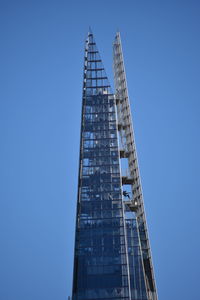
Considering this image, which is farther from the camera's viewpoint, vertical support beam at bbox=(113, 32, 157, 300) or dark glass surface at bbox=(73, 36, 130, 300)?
vertical support beam at bbox=(113, 32, 157, 300)

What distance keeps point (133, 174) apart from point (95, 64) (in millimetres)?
29622

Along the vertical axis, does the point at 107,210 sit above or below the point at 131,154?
below

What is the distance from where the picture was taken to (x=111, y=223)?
72.5 m

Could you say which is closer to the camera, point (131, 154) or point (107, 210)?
point (107, 210)

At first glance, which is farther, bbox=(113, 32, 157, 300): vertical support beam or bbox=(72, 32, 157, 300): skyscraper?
bbox=(113, 32, 157, 300): vertical support beam

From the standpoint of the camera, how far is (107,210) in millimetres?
74062

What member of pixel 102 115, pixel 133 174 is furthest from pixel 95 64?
pixel 133 174

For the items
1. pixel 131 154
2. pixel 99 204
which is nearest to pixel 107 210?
pixel 99 204

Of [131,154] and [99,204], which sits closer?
[99,204]

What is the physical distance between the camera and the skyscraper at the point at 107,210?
219ft

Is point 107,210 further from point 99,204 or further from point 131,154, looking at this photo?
point 131,154

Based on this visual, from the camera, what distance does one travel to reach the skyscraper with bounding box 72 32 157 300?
66.9 metres

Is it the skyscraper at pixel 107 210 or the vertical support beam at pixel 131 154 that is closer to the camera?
the skyscraper at pixel 107 210

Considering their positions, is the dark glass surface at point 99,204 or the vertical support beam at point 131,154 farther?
the vertical support beam at point 131,154
